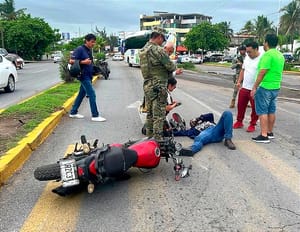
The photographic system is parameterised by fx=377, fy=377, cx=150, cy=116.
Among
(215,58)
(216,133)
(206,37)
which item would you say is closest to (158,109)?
(216,133)

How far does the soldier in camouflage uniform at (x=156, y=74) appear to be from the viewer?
5.50 m

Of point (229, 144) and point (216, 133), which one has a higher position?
point (216, 133)

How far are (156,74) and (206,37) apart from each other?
6201 cm

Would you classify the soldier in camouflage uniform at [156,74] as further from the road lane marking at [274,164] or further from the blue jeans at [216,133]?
the road lane marking at [274,164]

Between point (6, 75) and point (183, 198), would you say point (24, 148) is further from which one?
point (6, 75)

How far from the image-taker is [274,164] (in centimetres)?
521

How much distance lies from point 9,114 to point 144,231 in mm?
5741

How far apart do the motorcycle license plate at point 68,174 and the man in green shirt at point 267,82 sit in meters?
3.69

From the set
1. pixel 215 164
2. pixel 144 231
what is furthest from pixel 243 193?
pixel 144 231

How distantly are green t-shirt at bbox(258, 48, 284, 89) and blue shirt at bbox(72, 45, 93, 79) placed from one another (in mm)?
3556

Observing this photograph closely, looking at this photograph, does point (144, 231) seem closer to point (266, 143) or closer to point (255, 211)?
point (255, 211)

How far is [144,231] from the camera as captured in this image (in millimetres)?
3320

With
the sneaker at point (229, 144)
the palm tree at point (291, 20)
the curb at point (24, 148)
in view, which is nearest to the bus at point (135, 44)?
the curb at point (24, 148)

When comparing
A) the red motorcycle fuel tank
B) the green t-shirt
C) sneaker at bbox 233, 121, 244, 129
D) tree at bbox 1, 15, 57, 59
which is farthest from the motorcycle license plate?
tree at bbox 1, 15, 57, 59
